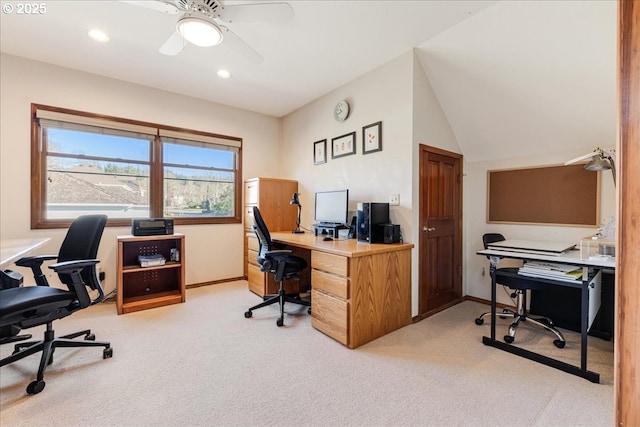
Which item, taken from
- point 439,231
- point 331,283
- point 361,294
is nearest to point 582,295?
point 439,231

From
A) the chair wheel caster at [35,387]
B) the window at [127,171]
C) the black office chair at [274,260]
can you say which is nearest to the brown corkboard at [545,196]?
the black office chair at [274,260]

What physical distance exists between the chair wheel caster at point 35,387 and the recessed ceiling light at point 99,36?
110 inches

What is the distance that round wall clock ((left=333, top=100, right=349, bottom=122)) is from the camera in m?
3.35

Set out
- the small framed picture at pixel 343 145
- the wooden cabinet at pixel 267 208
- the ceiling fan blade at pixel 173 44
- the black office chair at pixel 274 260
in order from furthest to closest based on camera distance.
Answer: the wooden cabinet at pixel 267 208 → the small framed picture at pixel 343 145 → the black office chair at pixel 274 260 → the ceiling fan blade at pixel 173 44

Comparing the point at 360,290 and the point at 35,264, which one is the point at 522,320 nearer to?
the point at 360,290

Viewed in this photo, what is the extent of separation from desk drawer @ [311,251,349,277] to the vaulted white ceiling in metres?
1.88

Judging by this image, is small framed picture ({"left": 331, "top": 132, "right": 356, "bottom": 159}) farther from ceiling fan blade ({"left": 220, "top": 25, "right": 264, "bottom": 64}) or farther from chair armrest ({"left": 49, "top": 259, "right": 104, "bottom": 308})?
chair armrest ({"left": 49, "top": 259, "right": 104, "bottom": 308})

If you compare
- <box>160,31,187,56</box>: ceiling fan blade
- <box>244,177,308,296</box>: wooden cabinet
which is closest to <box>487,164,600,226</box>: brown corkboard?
<box>244,177,308,296</box>: wooden cabinet

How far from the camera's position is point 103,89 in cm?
328

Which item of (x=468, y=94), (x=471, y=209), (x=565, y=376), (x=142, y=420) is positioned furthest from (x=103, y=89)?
(x=565, y=376)

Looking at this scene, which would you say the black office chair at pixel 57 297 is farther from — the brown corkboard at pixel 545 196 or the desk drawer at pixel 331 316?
the brown corkboard at pixel 545 196

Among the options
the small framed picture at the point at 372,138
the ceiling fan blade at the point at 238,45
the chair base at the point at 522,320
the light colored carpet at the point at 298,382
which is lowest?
the light colored carpet at the point at 298,382

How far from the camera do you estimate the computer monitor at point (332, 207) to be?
3105mm

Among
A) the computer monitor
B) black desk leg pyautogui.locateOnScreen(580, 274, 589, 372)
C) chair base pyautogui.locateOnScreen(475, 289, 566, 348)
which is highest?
the computer monitor
